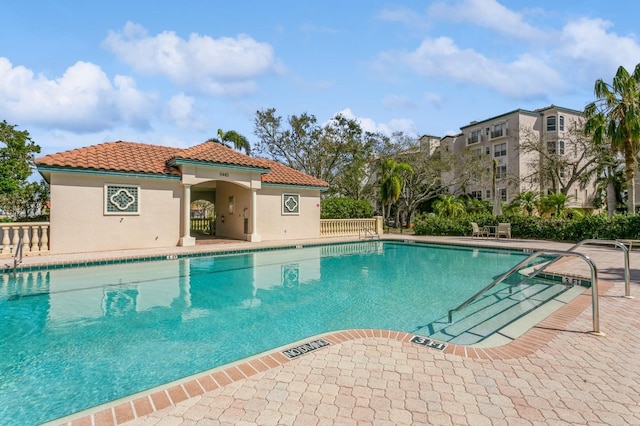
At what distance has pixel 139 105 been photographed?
63.8 ft

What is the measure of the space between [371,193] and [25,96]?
28721 millimetres

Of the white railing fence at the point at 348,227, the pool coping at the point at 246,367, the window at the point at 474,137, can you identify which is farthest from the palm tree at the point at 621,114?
the window at the point at 474,137

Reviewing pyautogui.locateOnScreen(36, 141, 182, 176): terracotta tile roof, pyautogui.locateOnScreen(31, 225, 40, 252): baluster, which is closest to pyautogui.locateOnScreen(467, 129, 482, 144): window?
pyautogui.locateOnScreen(36, 141, 182, 176): terracotta tile roof

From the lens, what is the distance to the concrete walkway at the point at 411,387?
9.45ft

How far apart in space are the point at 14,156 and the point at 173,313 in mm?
25747

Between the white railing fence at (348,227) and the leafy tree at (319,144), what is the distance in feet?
30.1

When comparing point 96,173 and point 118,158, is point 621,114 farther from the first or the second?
point 96,173

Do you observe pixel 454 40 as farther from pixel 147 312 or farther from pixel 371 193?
pixel 371 193

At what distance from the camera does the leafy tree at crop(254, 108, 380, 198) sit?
102 ft

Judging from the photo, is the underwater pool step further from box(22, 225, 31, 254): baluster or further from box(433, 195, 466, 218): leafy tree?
box(433, 195, 466, 218): leafy tree

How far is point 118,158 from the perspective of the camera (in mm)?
15695

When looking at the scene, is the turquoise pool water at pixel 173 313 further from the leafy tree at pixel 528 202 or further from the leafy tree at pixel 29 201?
the leafy tree at pixel 29 201

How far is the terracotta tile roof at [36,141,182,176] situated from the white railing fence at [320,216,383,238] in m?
9.69

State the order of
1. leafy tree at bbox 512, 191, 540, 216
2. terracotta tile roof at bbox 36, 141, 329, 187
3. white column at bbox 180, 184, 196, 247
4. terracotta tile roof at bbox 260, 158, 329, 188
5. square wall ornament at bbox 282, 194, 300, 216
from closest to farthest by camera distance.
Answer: terracotta tile roof at bbox 36, 141, 329, 187
white column at bbox 180, 184, 196, 247
terracotta tile roof at bbox 260, 158, 329, 188
square wall ornament at bbox 282, 194, 300, 216
leafy tree at bbox 512, 191, 540, 216
